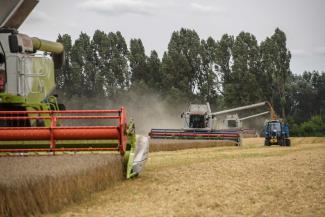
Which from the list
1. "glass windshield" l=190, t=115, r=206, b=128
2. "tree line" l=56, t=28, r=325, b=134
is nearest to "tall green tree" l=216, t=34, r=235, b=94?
"tree line" l=56, t=28, r=325, b=134

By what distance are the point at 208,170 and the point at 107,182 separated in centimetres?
297

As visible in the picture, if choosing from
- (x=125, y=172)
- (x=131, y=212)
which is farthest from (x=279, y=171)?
(x=131, y=212)

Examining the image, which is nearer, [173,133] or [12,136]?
[12,136]

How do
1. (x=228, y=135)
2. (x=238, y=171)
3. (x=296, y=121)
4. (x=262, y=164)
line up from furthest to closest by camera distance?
(x=296, y=121) → (x=228, y=135) → (x=262, y=164) → (x=238, y=171)

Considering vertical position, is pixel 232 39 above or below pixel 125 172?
above

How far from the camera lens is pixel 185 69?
63406 millimetres

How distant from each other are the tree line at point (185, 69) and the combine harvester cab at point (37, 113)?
46078mm

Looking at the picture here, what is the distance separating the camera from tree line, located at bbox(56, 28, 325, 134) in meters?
60.1

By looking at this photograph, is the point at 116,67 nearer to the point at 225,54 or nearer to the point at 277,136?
the point at 225,54

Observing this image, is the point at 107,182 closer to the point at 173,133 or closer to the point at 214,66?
the point at 173,133

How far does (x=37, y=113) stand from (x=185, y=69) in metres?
55.4

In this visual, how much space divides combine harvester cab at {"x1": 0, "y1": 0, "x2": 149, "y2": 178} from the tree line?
46.1 m

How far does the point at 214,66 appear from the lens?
64688 mm

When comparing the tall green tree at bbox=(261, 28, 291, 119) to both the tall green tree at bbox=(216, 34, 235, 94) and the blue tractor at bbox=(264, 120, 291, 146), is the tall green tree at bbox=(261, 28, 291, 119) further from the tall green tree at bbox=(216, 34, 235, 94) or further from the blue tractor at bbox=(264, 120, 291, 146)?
the blue tractor at bbox=(264, 120, 291, 146)
